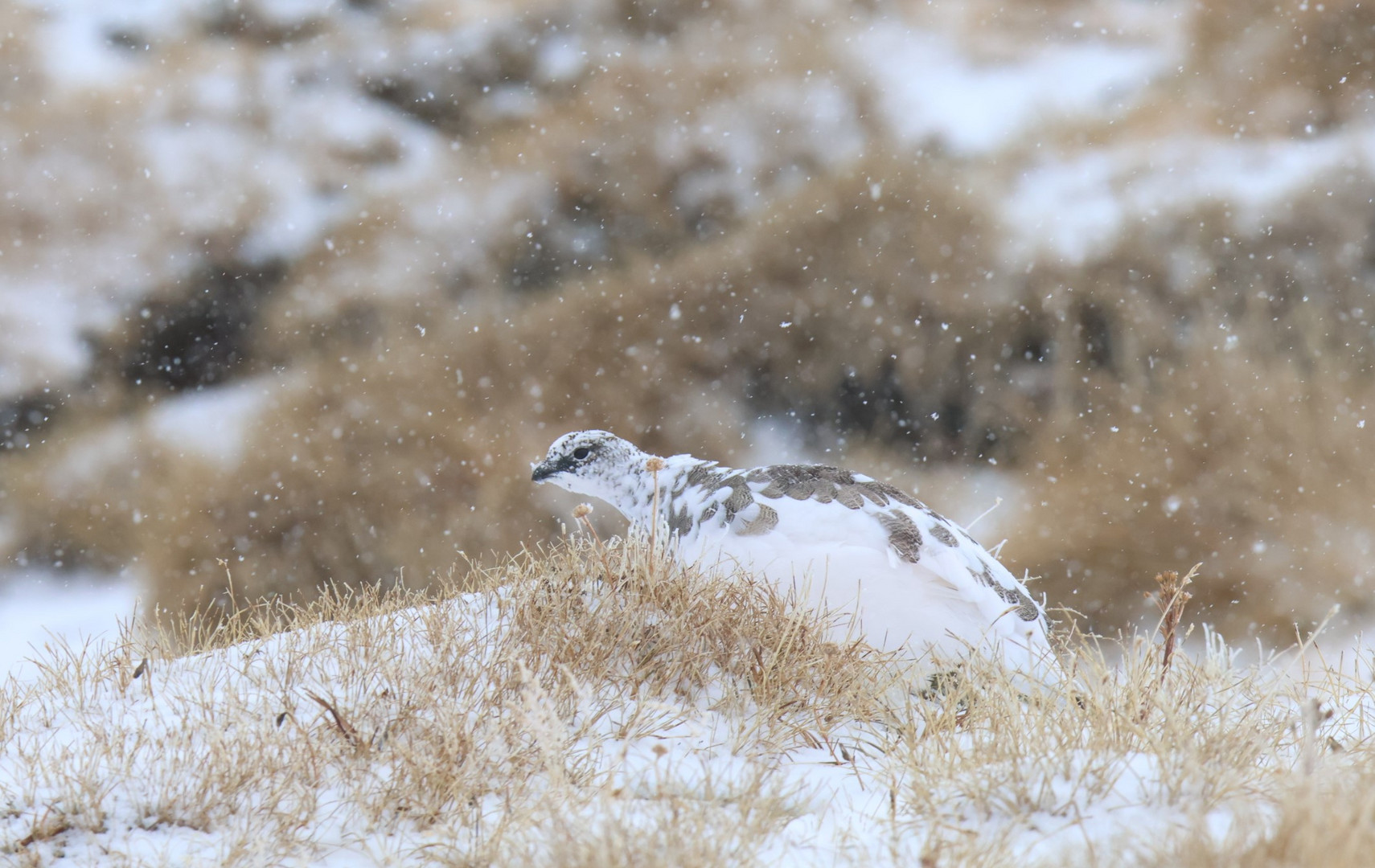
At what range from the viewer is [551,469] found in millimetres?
2471

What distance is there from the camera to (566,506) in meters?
4.76

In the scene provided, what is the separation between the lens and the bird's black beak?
8.01 feet

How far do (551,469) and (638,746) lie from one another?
1176 mm

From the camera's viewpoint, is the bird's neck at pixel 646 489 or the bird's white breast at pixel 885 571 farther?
the bird's neck at pixel 646 489

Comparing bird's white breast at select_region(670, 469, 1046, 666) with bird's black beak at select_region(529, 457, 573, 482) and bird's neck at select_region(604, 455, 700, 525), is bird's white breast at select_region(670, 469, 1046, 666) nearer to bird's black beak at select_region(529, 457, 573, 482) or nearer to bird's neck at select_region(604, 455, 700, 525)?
bird's neck at select_region(604, 455, 700, 525)

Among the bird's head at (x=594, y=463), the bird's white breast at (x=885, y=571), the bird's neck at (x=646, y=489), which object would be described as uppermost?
the bird's head at (x=594, y=463)

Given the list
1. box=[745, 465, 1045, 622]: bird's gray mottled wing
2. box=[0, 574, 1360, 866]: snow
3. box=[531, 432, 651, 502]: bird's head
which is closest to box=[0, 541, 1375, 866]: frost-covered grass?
box=[0, 574, 1360, 866]: snow

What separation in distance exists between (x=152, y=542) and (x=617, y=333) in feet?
8.98

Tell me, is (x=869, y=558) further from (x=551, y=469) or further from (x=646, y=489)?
(x=551, y=469)

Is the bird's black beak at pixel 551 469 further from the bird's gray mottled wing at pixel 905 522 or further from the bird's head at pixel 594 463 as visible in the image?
the bird's gray mottled wing at pixel 905 522

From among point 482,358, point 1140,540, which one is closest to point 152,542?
point 482,358

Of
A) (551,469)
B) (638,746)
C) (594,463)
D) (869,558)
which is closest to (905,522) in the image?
(869,558)

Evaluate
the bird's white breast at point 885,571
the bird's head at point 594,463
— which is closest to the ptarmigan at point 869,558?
the bird's white breast at point 885,571

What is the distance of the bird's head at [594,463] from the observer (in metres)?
2.37
